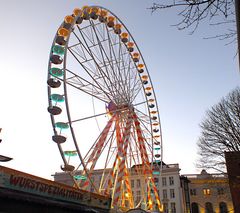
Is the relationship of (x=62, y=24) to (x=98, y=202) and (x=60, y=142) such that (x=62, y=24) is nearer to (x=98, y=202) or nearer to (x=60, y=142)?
(x=60, y=142)

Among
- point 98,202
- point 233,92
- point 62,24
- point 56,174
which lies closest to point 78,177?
point 98,202

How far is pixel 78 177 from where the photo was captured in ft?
46.8

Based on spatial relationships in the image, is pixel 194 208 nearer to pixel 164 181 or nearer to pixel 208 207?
pixel 208 207

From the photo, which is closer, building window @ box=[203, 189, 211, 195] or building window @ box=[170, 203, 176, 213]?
building window @ box=[170, 203, 176, 213]

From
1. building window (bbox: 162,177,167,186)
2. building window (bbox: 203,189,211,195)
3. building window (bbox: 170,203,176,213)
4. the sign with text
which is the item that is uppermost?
building window (bbox: 162,177,167,186)

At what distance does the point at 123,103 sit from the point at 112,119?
143 centimetres

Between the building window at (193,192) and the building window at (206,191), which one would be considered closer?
the building window at (206,191)

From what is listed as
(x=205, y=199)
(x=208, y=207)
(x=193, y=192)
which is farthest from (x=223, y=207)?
(x=193, y=192)

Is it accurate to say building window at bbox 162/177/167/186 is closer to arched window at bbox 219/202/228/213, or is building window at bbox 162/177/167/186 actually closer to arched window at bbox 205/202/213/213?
arched window at bbox 205/202/213/213

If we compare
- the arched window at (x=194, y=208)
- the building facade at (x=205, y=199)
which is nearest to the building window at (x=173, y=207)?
the building facade at (x=205, y=199)

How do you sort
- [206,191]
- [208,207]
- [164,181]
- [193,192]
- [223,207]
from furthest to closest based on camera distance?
1. [164,181]
2. [193,192]
3. [206,191]
4. [208,207]
5. [223,207]

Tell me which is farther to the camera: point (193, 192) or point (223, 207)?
point (193, 192)

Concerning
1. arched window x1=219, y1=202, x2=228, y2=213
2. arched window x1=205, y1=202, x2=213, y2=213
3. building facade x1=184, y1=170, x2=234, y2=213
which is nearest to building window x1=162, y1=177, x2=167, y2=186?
building facade x1=184, y1=170, x2=234, y2=213

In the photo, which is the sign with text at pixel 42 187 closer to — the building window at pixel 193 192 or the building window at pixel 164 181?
the building window at pixel 164 181
